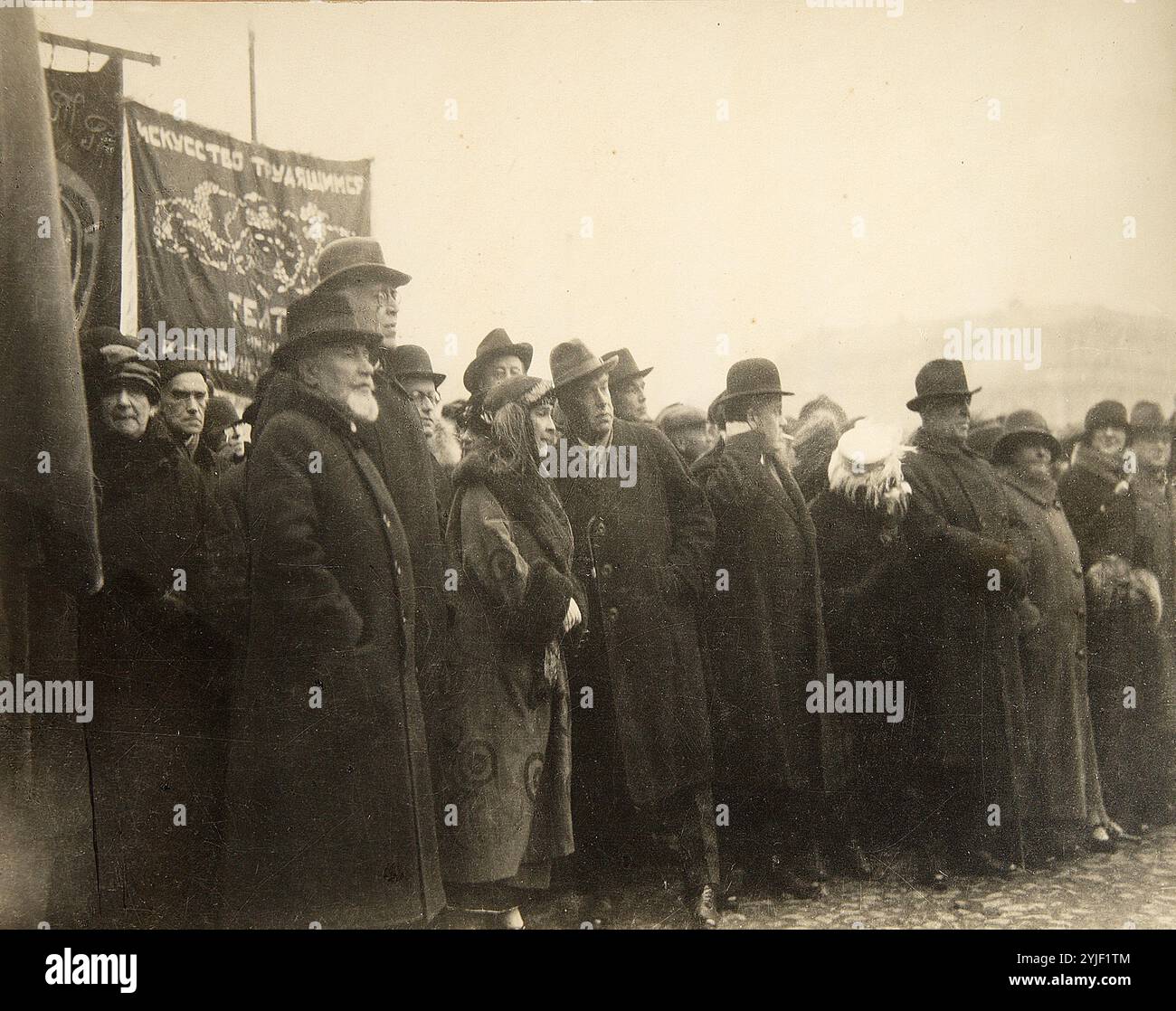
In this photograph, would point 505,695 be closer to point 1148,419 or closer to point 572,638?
point 572,638

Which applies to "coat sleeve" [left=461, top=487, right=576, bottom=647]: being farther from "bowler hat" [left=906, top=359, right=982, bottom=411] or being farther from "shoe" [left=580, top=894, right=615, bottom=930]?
"bowler hat" [left=906, top=359, right=982, bottom=411]

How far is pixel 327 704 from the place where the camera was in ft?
16.2

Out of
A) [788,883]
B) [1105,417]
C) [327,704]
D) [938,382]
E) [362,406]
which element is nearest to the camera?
[327,704]

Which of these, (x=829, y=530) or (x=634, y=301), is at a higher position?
(x=634, y=301)

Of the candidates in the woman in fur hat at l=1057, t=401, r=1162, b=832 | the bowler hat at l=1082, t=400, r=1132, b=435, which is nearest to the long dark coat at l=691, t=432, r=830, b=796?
the woman in fur hat at l=1057, t=401, r=1162, b=832

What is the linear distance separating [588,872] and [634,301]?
263cm

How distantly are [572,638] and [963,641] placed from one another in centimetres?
182

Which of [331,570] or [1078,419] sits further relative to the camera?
[1078,419]

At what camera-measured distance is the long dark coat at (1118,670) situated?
5.33m

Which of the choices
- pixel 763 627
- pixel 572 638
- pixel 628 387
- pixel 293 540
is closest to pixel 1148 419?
pixel 763 627

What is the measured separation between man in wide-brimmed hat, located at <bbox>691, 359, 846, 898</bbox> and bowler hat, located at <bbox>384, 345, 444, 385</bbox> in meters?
1.33

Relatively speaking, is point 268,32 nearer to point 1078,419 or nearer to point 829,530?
point 829,530

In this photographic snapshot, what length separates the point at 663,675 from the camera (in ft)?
16.8
